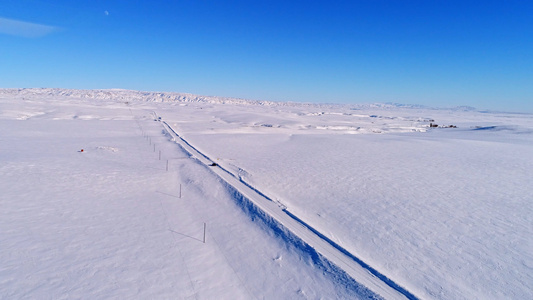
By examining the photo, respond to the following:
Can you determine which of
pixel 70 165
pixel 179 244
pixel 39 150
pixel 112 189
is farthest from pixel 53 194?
pixel 39 150

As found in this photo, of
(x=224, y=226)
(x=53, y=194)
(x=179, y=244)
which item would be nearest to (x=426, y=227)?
(x=224, y=226)

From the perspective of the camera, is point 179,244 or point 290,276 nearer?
point 290,276

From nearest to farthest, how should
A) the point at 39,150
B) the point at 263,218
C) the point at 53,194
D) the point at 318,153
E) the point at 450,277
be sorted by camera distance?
the point at 450,277 → the point at 263,218 → the point at 53,194 → the point at 39,150 → the point at 318,153

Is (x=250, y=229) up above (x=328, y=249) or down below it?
below

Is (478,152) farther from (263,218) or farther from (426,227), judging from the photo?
(263,218)

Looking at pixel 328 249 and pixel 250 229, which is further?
pixel 250 229

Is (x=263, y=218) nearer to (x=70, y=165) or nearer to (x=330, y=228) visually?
(x=330, y=228)

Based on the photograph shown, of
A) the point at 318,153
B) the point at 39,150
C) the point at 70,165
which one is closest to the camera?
the point at 70,165
